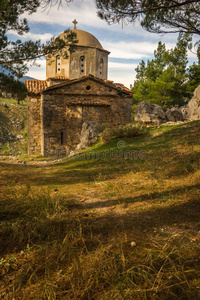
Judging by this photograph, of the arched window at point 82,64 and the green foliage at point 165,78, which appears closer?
the arched window at point 82,64

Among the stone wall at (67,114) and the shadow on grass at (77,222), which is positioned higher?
the stone wall at (67,114)

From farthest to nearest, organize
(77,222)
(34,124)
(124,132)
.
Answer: (34,124), (124,132), (77,222)

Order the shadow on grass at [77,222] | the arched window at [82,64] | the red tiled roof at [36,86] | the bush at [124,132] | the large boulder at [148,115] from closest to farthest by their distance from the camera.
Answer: the shadow on grass at [77,222] < the bush at [124,132] < the large boulder at [148,115] < the red tiled roof at [36,86] < the arched window at [82,64]

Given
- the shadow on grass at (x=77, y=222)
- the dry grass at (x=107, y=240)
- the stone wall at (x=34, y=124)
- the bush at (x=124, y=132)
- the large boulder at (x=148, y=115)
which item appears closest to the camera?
the dry grass at (x=107, y=240)

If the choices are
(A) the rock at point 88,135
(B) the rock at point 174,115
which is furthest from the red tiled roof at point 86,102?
(B) the rock at point 174,115

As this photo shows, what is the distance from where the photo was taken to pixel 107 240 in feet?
9.44

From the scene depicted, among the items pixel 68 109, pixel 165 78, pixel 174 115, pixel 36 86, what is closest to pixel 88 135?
pixel 68 109

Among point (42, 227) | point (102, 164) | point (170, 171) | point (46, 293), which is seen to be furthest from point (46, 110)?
point (46, 293)

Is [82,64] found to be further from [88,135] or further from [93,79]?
[88,135]

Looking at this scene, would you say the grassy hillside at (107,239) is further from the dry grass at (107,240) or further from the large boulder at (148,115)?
the large boulder at (148,115)

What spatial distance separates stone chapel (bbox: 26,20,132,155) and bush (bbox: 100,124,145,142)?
4.10 m

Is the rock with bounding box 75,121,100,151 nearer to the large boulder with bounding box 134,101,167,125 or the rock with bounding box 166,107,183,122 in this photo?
the large boulder with bounding box 134,101,167,125

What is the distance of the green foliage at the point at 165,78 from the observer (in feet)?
86.1

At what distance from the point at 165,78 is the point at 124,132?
18.1 m
